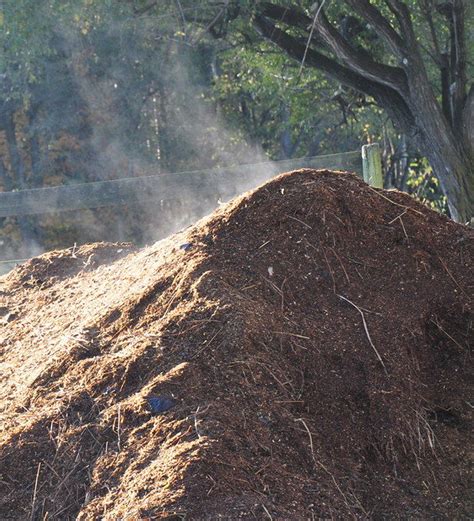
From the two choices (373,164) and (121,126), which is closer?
(373,164)

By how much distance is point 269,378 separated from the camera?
3.57m

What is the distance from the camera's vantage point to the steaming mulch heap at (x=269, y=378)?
3.20 metres

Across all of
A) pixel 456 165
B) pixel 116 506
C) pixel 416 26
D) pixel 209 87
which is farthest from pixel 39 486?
pixel 209 87

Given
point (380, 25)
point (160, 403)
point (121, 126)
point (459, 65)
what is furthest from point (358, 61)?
point (121, 126)

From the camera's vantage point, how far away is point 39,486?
135 inches

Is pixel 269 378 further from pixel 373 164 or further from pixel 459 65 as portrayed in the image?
pixel 459 65

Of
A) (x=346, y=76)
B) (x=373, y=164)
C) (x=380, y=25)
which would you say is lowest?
(x=373, y=164)

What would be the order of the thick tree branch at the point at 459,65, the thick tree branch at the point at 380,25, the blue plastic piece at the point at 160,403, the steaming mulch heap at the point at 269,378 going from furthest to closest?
the thick tree branch at the point at 459,65 < the thick tree branch at the point at 380,25 < the blue plastic piece at the point at 160,403 < the steaming mulch heap at the point at 269,378

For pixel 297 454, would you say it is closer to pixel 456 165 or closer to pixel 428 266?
pixel 428 266

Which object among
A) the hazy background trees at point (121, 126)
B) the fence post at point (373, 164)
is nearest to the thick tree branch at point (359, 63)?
the fence post at point (373, 164)

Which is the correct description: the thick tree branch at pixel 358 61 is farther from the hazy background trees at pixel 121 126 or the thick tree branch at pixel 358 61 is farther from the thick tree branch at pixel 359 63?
the hazy background trees at pixel 121 126

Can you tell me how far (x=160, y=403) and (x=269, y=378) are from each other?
0.48 metres

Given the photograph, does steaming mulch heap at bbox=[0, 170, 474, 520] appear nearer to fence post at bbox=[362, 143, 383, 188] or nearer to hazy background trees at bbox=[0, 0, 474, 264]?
fence post at bbox=[362, 143, 383, 188]

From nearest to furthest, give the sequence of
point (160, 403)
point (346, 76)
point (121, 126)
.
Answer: point (160, 403) → point (346, 76) → point (121, 126)
